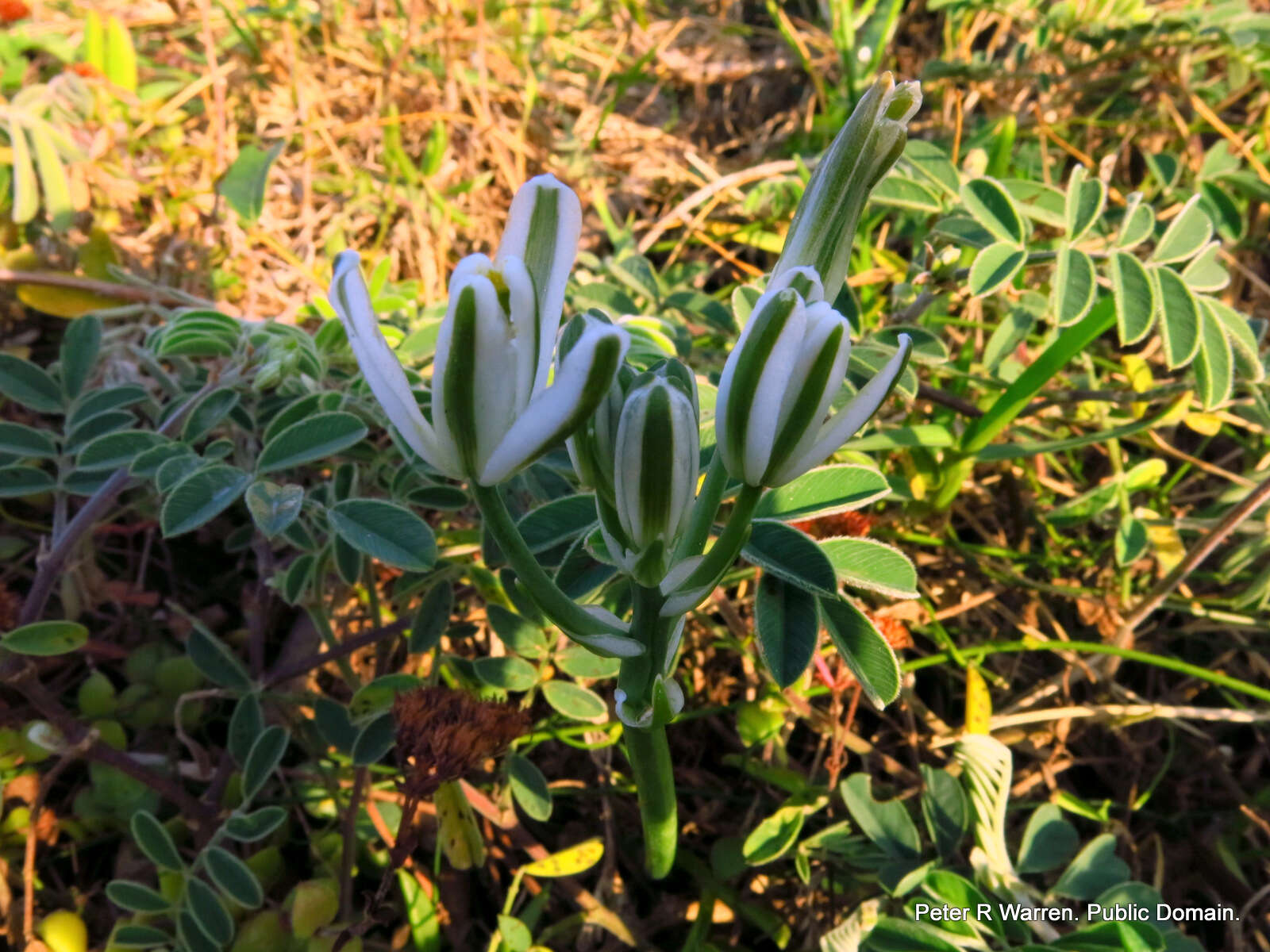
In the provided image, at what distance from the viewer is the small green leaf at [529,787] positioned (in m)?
1.21

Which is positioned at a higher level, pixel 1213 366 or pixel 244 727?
pixel 1213 366

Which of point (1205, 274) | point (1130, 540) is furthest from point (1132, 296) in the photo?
point (1130, 540)

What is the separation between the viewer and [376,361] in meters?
0.60

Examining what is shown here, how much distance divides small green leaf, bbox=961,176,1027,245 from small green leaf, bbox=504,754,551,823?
99cm

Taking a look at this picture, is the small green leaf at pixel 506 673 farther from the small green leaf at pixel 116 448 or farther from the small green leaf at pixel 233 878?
the small green leaf at pixel 116 448

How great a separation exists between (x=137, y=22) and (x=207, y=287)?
0.98 m

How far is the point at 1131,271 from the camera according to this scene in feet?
4.15

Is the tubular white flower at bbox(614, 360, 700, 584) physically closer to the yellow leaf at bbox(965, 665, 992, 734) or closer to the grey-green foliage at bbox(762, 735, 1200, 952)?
the grey-green foliage at bbox(762, 735, 1200, 952)

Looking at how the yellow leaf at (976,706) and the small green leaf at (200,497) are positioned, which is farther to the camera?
the yellow leaf at (976,706)

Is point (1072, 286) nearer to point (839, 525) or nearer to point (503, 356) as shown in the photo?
point (839, 525)

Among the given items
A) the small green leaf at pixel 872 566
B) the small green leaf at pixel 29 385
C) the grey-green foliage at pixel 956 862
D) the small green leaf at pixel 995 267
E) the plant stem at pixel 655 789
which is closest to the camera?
the plant stem at pixel 655 789

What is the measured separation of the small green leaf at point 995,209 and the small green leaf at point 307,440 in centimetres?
91

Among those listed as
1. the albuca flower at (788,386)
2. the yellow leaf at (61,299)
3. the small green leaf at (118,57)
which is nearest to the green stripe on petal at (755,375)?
the albuca flower at (788,386)

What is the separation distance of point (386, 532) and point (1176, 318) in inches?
42.3
